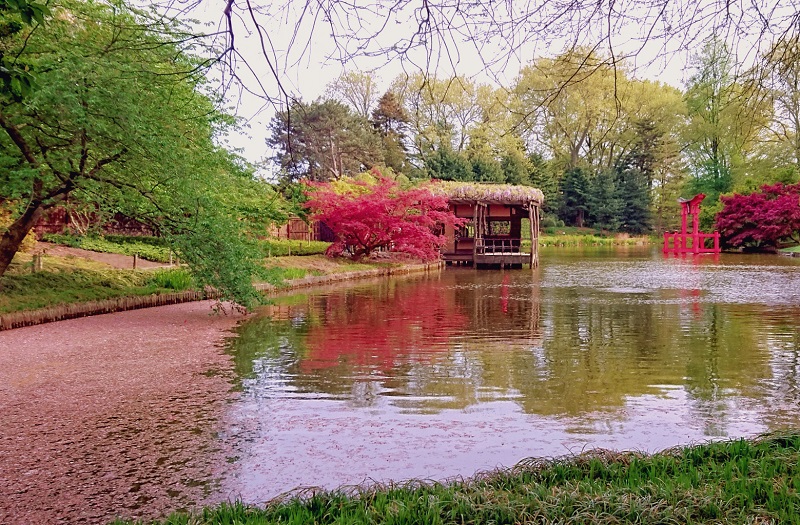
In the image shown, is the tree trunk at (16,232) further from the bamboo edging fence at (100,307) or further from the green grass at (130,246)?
the green grass at (130,246)

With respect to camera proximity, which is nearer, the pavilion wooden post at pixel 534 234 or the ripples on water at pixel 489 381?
the ripples on water at pixel 489 381

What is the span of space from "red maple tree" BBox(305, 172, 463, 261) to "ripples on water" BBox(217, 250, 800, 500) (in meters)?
8.19

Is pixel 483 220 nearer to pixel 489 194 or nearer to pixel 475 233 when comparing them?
pixel 475 233

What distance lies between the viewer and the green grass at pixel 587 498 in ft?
8.63

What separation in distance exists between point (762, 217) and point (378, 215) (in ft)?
61.8

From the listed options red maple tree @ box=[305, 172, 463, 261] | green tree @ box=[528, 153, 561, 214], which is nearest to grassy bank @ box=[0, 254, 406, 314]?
red maple tree @ box=[305, 172, 463, 261]

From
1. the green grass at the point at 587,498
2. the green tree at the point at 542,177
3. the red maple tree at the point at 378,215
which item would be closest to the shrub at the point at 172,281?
the red maple tree at the point at 378,215

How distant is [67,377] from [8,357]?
1277mm

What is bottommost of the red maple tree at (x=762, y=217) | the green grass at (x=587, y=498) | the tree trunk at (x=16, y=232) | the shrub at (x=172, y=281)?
the green grass at (x=587, y=498)

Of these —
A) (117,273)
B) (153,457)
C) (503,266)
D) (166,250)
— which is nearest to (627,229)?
(503,266)

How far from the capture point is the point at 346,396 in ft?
18.1

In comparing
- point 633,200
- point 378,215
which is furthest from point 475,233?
point 633,200

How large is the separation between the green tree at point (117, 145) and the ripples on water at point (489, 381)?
1467mm

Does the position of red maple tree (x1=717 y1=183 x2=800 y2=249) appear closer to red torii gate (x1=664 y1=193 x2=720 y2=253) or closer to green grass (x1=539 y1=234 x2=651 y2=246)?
red torii gate (x1=664 y1=193 x2=720 y2=253)
